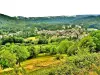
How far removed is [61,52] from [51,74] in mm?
37540

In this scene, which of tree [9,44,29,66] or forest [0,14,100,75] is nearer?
forest [0,14,100,75]

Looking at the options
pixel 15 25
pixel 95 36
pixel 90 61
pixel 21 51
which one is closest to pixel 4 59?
pixel 21 51

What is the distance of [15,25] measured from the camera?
655 feet

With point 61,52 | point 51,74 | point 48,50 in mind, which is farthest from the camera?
point 48,50

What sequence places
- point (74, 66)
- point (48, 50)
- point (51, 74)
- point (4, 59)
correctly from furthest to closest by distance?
point (48, 50)
point (4, 59)
point (74, 66)
point (51, 74)

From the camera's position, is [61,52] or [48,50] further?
[48,50]

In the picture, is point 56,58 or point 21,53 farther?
point 21,53

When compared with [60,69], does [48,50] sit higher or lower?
lower

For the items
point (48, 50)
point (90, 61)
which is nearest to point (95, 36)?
point (48, 50)

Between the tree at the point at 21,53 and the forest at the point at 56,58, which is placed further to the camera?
the tree at the point at 21,53

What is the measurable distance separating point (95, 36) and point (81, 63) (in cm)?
3125

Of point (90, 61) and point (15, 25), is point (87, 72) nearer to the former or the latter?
point (90, 61)

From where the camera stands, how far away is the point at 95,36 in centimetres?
5272

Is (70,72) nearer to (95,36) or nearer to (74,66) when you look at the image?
(74,66)
